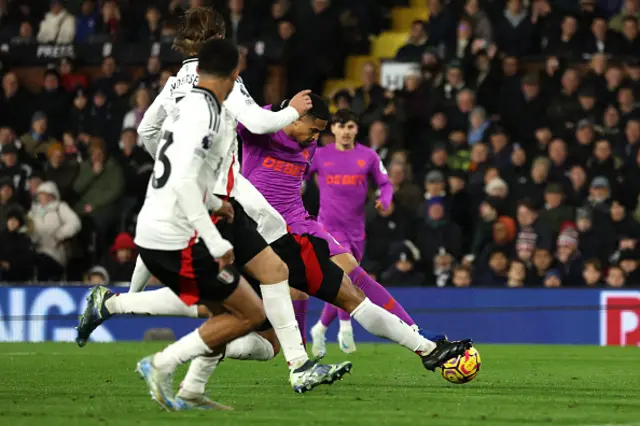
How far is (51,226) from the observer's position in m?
19.9

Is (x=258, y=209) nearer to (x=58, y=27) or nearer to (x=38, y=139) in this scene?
(x=38, y=139)

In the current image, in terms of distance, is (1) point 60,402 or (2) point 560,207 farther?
(2) point 560,207

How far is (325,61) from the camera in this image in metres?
23.1

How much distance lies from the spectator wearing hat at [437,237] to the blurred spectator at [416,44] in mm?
3576

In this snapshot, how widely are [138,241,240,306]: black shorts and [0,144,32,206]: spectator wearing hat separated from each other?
13.1 metres

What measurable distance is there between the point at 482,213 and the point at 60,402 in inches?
417

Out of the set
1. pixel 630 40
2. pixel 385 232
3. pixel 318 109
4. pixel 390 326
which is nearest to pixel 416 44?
pixel 630 40

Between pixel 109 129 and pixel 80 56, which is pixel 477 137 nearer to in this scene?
pixel 109 129

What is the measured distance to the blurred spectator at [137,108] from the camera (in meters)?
21.1

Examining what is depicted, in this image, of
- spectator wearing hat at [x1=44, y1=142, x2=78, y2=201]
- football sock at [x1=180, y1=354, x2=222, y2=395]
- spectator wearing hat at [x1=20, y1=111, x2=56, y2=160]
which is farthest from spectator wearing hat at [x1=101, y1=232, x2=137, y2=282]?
football sock at [x1=180, y1=354, x2=222, y2=395]

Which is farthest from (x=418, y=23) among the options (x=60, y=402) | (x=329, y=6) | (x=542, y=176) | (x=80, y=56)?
(x=60, y=402)

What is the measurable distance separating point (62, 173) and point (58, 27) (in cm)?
421

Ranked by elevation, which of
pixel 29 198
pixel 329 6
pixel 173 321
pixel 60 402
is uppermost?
pixel 329 6

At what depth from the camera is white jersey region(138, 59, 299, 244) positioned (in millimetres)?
8781
